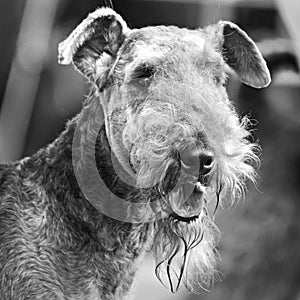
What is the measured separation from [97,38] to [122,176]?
654 millimetres

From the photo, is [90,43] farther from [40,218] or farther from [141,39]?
[40,218]

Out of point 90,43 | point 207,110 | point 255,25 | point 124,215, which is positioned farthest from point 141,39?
point 255,25

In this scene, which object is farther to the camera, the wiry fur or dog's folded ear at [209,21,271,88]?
dog's folded ear at [209,21,271,88]

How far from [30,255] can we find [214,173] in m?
0.84

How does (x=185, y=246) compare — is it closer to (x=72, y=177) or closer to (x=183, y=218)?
(x=183, y=218)

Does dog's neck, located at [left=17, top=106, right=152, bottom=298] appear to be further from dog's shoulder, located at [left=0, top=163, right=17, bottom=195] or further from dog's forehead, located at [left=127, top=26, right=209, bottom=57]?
dog's forehead, located at [left=127, top=26, right=209, bottom=57]

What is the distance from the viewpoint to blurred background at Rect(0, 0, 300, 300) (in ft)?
16.6

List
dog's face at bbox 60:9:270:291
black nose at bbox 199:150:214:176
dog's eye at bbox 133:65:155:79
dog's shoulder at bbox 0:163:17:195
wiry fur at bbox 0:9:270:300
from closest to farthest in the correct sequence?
→ black nose at bbox 199:150:214:176 → dog's face at bbox 60:9:270:291 → wiry fur at bbox 0:9:270:300 → dog's eye at bbox 133:65:155:79 → dog's shoulder at bbox 0:163:17:195

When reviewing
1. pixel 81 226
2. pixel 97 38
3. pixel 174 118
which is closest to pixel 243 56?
pixel 97 38

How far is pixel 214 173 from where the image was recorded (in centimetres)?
348

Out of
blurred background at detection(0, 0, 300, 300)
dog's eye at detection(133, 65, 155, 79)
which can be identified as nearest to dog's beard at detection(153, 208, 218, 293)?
blurred background at detection(0, 0, 300, 300)

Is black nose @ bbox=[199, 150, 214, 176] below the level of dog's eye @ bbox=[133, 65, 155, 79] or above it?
below

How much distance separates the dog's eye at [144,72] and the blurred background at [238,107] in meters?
0.95

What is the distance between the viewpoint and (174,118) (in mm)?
3553
